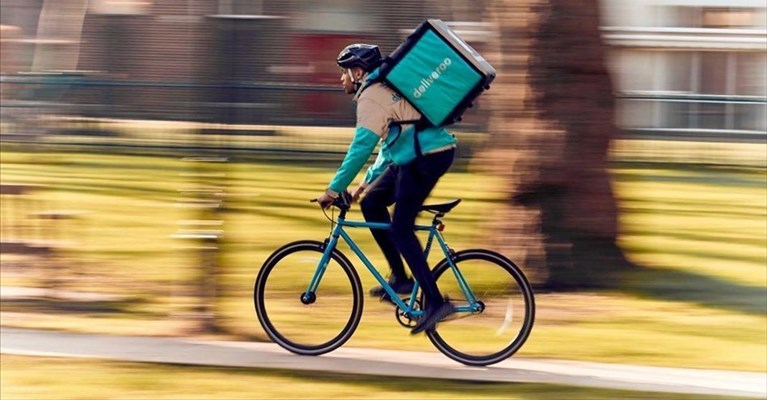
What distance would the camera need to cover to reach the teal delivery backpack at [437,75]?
6387 mm

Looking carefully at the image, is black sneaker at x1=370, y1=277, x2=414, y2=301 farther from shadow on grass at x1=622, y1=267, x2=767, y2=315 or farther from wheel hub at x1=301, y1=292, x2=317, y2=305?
shadow on grass at x1=622, y1=267, x2=767, y2=315

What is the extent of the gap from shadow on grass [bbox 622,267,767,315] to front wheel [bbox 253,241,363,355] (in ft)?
9.08

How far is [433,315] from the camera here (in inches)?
258

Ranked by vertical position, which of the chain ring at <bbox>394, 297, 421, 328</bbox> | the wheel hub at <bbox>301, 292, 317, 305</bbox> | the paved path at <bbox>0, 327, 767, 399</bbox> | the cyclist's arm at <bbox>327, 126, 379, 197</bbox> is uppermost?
the cyclist's arm at <bbox>327, 126, 379, 197</bbox>

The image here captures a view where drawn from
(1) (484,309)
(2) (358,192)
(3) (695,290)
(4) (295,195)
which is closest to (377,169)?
(2) (358,192)

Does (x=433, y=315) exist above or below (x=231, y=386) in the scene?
above

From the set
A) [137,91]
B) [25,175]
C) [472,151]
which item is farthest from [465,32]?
[25,175]

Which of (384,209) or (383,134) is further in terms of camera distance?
(384,209)

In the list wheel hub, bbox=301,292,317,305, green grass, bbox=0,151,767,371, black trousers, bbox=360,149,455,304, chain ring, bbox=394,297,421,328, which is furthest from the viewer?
green grass, bbox=0,151,767,371

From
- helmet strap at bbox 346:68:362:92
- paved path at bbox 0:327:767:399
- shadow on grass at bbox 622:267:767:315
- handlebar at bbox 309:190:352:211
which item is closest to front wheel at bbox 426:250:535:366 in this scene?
paved path at bbox 0:327:767:399

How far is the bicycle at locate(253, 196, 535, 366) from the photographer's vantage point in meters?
6.61

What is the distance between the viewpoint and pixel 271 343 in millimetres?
7191

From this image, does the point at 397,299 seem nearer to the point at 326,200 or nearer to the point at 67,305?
the point at 326,200

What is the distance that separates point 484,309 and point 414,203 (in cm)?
73
